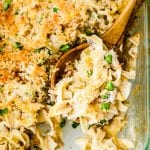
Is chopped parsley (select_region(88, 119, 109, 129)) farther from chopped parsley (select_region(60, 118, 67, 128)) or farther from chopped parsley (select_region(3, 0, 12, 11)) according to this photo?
chopped parsley (select_region(3, 0, 12, 11))

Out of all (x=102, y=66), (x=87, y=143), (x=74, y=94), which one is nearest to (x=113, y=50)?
(x=102, y=66)

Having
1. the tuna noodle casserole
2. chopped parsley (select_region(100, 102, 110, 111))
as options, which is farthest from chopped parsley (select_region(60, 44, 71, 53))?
chopped parsley (select_region(100, 102, 110, 111))

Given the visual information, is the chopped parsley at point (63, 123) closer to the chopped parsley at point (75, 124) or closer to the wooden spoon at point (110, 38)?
the chopped parsley at point (75, 124)

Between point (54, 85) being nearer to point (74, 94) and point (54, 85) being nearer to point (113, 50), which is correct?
point (74, 94)

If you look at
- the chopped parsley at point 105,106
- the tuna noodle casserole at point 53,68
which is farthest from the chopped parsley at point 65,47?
the chopped parsley at point 105,106

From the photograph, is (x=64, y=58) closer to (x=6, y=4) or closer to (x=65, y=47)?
(x=65, y=47)

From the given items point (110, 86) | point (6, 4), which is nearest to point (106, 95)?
point (110, 86)
